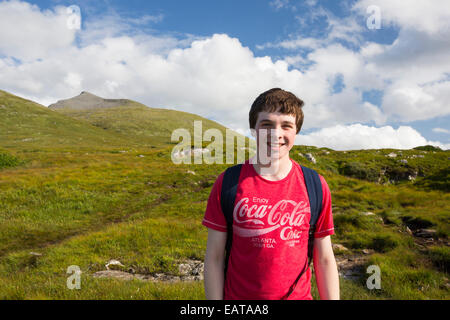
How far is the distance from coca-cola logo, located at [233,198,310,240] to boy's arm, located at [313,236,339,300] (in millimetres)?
376

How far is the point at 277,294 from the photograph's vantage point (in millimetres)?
2670

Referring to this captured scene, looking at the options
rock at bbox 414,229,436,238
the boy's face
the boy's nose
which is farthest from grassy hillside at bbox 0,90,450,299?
the boy's nose

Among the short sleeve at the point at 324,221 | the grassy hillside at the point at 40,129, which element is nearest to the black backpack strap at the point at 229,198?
the short sleeve at the point at 324,221

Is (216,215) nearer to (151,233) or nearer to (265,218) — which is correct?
(265,218)

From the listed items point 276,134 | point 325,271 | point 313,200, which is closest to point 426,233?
point 325,271

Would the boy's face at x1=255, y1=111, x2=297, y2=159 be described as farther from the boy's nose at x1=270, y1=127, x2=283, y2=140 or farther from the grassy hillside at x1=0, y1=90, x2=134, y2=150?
the grassy hillside at x1=0, y1=90, x2=134, y2=150

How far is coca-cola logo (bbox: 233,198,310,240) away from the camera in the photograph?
2.64 meters

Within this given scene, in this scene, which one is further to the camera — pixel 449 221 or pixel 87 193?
pixel 87 193

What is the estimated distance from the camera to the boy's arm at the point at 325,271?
9.01ft

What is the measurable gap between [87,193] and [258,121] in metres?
20.0

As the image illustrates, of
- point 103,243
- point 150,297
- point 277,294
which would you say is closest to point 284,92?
point 277,294

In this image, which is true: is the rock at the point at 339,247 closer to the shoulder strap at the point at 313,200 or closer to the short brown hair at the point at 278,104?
the shoulder strap at the point at 313,200

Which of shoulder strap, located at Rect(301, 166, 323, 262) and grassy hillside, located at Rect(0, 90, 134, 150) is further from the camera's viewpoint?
grassy hillside, located at Rect(0, 90, 134, 150)
